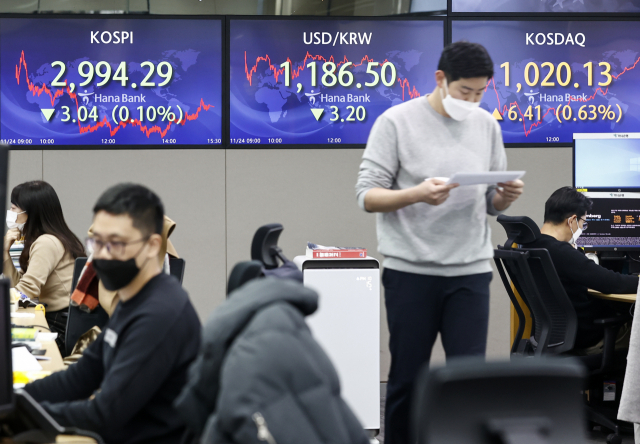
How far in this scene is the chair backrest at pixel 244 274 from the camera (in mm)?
1633

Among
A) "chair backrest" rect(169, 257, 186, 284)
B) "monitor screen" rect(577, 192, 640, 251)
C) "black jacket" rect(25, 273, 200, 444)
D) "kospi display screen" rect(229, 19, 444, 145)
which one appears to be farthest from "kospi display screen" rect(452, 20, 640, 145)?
"black jacket" rect(25, 273, 200, 444)

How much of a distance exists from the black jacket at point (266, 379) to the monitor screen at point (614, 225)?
3.62 meters

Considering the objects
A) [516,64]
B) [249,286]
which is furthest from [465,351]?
[516,64]

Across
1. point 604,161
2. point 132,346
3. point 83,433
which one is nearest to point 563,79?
point 604,161

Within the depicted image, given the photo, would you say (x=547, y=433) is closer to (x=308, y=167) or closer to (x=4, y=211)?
(x=4, y=211)

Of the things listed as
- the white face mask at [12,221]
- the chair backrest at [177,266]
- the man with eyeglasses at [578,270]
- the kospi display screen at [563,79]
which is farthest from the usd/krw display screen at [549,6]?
the white face mask at [12,221]

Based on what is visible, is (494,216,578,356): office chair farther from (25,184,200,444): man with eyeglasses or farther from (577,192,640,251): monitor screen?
(25,184,200,444): man with eyeglasses

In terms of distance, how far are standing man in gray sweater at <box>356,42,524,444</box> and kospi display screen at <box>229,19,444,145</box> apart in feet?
8.29

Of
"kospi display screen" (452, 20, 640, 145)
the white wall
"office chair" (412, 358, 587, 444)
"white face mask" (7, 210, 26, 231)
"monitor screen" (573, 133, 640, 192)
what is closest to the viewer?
"office chair" (412, 358, 587, 444)

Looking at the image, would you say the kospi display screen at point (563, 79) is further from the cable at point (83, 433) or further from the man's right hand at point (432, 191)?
the cable at point (83, 433)

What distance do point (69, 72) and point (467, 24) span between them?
2683mm

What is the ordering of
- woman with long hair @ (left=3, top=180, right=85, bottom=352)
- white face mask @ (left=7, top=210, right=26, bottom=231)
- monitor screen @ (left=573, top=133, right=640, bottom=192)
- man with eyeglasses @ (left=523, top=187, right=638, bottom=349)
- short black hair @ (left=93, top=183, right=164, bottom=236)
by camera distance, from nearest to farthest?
short black hair @ (left=93, top=183, right=164, bottom=236), man with eyeglasses @ (left=523, top=187, right=638, bottom=349), woman with long hair @ (left=3, top=180, right=85, bottom=352), white face mask @ (left=7, top=210, right=26, bottom=231), monitor screen @ (left=573, top=133, right=640, bottom=192)

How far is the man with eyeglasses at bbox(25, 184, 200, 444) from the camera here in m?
1.54

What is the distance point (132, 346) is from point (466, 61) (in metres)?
1.32
